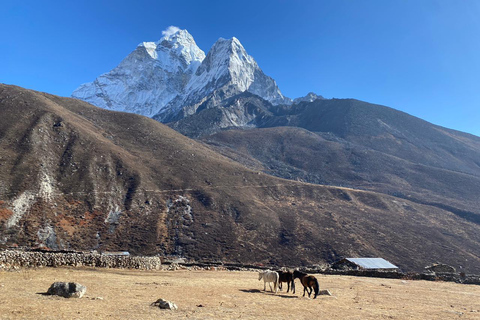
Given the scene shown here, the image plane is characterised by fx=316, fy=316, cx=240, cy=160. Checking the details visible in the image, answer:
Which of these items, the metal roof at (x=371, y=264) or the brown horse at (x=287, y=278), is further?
the metal roof at (x=371, y=264)

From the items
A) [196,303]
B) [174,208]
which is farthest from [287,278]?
[174,208]

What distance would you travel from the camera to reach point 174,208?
227ft

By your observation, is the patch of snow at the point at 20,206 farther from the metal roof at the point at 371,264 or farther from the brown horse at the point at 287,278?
the metal roof at the point at 371,264

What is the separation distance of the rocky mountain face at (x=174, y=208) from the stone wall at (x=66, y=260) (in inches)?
994

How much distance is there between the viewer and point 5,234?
47.0 m

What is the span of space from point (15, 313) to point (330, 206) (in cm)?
8402

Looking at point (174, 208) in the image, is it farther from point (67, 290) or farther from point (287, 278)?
point (67, 290)

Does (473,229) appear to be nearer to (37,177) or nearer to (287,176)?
(287,176)

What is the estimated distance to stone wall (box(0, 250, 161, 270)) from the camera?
22469 mm

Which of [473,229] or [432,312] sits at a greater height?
[473,229]

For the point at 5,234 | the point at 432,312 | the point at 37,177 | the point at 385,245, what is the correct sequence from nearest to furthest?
the point at 432,312 → the point at 5,234 → the point at 37,177 → the point at 385,245

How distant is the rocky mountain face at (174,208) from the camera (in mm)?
55806

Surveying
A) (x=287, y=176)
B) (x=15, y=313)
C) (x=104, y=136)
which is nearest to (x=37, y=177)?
(x=104, y=136)

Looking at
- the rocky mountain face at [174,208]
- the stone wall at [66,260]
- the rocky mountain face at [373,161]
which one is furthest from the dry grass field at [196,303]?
the rocky mountain face at [373,161]
